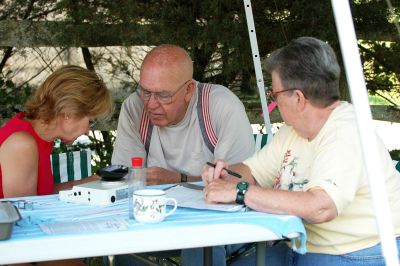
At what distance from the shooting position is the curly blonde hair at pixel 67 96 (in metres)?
2.41

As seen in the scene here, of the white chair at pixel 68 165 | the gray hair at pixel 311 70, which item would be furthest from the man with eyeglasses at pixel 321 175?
the white chair at pixel 68 165

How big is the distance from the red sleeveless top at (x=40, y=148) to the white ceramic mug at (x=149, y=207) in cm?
70

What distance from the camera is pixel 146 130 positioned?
304cm

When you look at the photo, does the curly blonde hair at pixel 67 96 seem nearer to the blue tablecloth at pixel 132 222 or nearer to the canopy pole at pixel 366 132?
the blue tablecloth at pixel 132 222

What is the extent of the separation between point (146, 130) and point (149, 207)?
120 centimetres

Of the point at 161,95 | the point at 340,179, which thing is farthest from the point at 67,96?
the point at 340,179

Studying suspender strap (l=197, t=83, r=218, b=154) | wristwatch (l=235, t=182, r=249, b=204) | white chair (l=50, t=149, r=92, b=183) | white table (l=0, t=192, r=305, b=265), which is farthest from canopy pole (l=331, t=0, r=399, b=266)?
white chair (l=50, t=149, r=92, b=183)

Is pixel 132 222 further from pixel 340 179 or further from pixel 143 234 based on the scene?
pixel 340 179

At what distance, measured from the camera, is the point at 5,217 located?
5.69 feet

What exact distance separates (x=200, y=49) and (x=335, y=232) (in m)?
3.00

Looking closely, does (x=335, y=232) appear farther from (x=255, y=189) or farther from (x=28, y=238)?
(x=28, y=238)

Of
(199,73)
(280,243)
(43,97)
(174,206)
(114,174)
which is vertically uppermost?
(199,73)

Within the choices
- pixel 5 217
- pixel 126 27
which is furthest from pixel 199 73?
pixel 5 217

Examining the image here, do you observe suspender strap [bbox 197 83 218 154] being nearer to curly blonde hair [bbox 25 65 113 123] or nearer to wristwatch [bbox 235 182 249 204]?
curly blonde hair [bbox 25 65 113 123]
